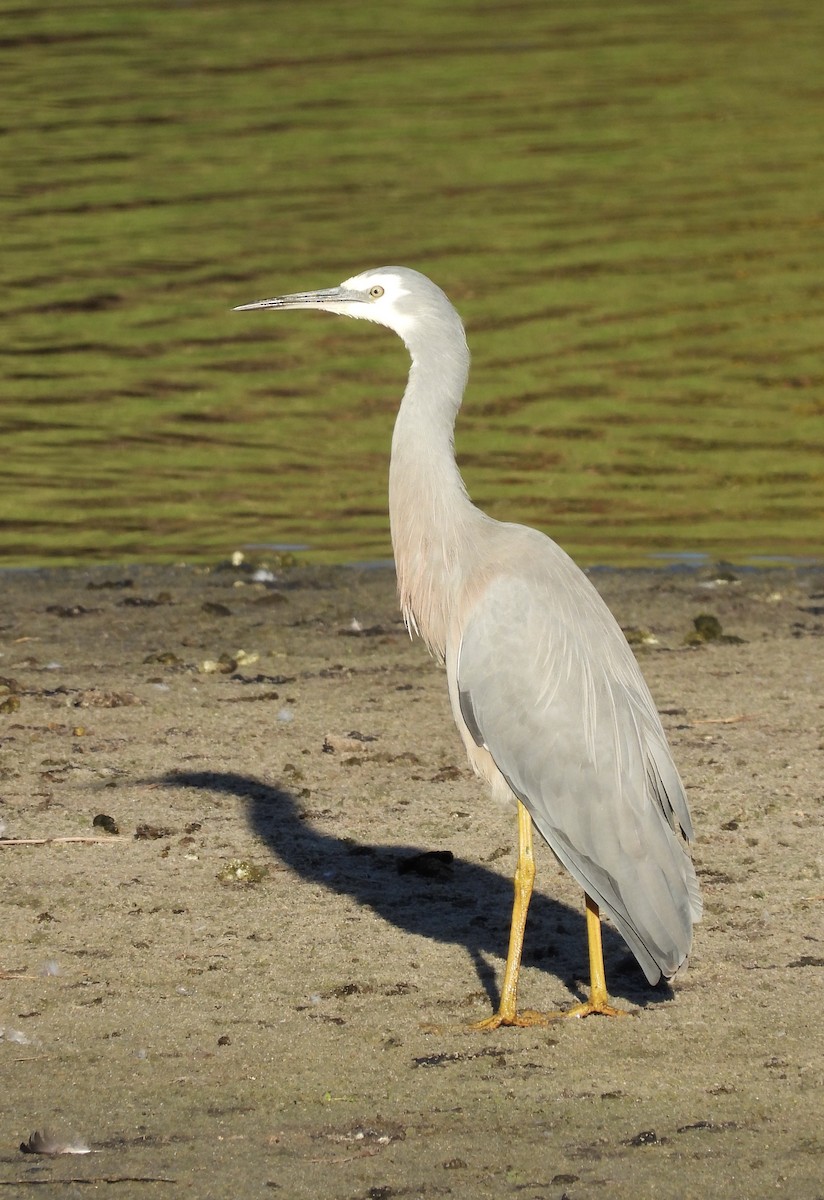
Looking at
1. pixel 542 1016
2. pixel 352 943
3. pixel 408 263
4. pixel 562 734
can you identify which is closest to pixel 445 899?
pixel 352 943

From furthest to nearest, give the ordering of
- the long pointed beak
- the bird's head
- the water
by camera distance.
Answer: the water, the long pointed beak, the bird's head

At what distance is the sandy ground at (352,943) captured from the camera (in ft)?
14.5

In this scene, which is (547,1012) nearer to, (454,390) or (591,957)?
(591,957)

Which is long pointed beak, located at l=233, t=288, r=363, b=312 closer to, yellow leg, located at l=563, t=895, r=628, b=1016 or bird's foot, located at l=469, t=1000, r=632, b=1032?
yellow leg, located at l=563, t=895, r=628, b=1016

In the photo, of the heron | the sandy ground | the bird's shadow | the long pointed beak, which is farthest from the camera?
the long pointed beak

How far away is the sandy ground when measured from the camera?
4410 millimetres

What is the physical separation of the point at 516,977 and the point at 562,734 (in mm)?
702

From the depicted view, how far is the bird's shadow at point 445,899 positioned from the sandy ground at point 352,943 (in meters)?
0.01

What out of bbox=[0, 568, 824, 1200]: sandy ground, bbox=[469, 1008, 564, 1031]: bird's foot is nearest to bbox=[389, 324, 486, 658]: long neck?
bbox=[0, 568, 824, 1200]: sandy ground

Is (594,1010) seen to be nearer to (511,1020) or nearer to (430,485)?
(511,1020)

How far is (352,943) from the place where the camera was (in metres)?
5.68

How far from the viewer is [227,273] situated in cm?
1812

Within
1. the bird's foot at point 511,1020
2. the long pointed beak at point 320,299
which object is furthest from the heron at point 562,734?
the long pointed beak at point 320,299

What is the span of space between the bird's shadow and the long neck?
0.86 metres
